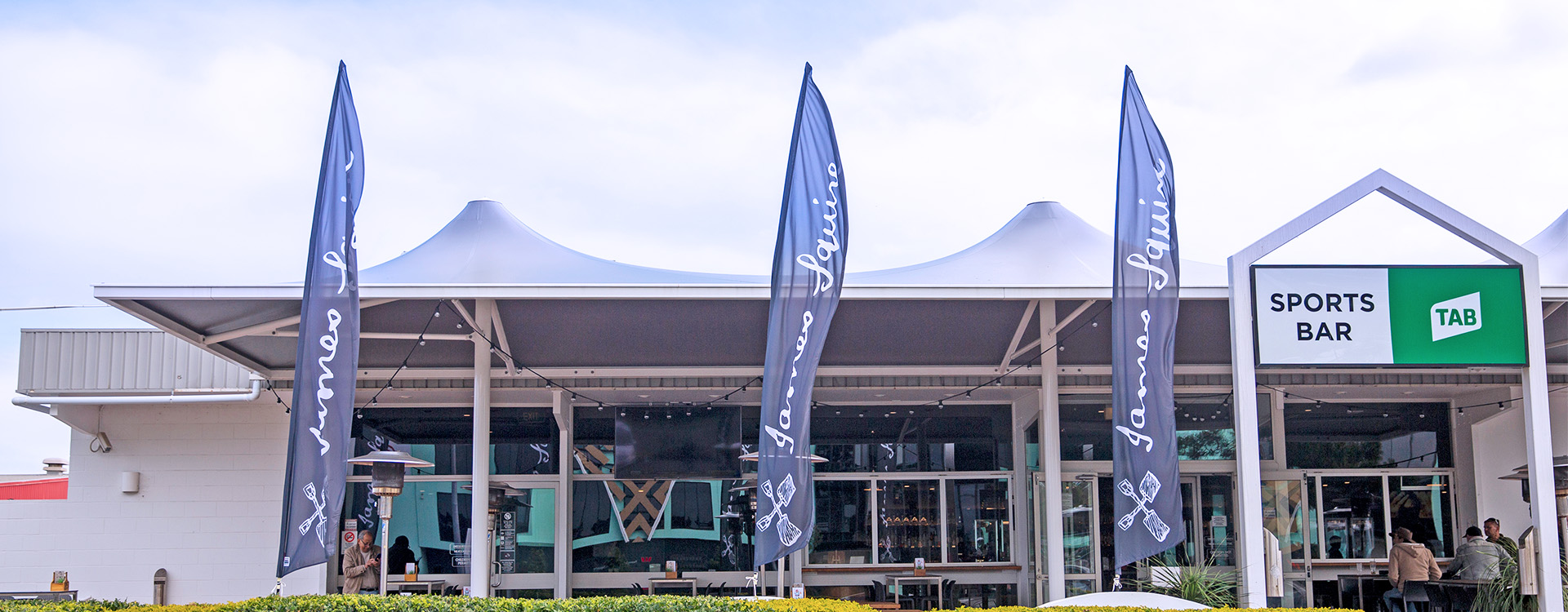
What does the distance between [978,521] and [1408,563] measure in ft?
14.9

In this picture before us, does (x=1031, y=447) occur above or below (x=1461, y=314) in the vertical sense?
below

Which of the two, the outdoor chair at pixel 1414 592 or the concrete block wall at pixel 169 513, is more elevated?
the concrete block wall at pixel 169 513

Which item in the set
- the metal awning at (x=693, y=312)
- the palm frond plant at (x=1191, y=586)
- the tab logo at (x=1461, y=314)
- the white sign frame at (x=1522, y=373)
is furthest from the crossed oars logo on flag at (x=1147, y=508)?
the tab logo at (x=1461, y=314)

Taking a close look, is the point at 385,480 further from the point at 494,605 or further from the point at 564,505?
the point at 564,505

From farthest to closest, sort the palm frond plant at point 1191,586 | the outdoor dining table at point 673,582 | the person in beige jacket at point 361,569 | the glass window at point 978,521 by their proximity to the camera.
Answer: the glass window at point 978,521 < the outdoor dining table at point 673,582 < the person in beige jacket at point 361,569 < the palm frond plant at point 1191,586

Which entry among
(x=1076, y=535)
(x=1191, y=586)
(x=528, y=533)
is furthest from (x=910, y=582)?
(x=528, y=533)

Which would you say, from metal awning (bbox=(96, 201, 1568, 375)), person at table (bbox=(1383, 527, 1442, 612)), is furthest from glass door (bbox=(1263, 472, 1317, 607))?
metal awning (bbox=(96, 201, 1568, 375))

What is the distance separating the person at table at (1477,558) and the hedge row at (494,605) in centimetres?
412

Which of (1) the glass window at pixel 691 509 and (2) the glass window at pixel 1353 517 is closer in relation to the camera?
(2) the glass window at pixel 1353 517

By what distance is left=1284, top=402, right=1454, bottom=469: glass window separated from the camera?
47.7 feet

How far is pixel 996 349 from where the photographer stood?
12.7 m

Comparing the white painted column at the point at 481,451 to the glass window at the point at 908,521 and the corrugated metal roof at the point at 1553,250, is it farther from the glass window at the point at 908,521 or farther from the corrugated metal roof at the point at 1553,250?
the corrugated metal roof at the point at 1553,250

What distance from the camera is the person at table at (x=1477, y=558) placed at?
11337 mm

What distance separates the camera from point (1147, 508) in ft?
28.2
